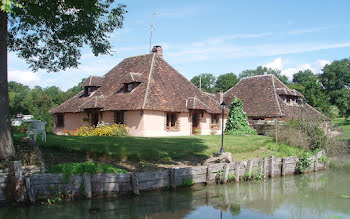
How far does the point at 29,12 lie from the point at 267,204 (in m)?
11.1

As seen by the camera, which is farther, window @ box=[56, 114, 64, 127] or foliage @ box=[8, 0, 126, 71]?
window @ box=[56, 114, 64, 127]

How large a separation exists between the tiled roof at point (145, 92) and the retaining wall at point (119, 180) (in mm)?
9875

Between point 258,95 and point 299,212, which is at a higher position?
point 258,95

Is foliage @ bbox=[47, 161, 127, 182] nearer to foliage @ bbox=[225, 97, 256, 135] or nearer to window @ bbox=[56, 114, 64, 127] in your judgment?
foliage @ bbox=[225, 97, 256, 135]

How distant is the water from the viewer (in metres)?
10.0

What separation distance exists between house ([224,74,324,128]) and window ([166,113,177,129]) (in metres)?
9.17

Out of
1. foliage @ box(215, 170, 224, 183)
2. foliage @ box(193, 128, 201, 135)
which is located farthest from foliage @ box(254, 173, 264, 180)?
foliage @ box(193, 128, 201, 135)

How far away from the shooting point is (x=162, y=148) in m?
17.4

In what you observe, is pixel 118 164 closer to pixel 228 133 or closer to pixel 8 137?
pixel 8 137

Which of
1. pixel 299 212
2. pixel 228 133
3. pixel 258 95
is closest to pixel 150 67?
pixel 228 133

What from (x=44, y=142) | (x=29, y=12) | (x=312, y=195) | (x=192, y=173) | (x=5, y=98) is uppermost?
(x=29, y=12)

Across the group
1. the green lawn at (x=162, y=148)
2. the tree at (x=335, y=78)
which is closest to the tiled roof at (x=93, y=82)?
the green lawn at (x=162, y=148)

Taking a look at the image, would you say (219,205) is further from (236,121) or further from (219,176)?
(236,121)

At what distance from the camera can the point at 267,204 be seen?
12.2m
